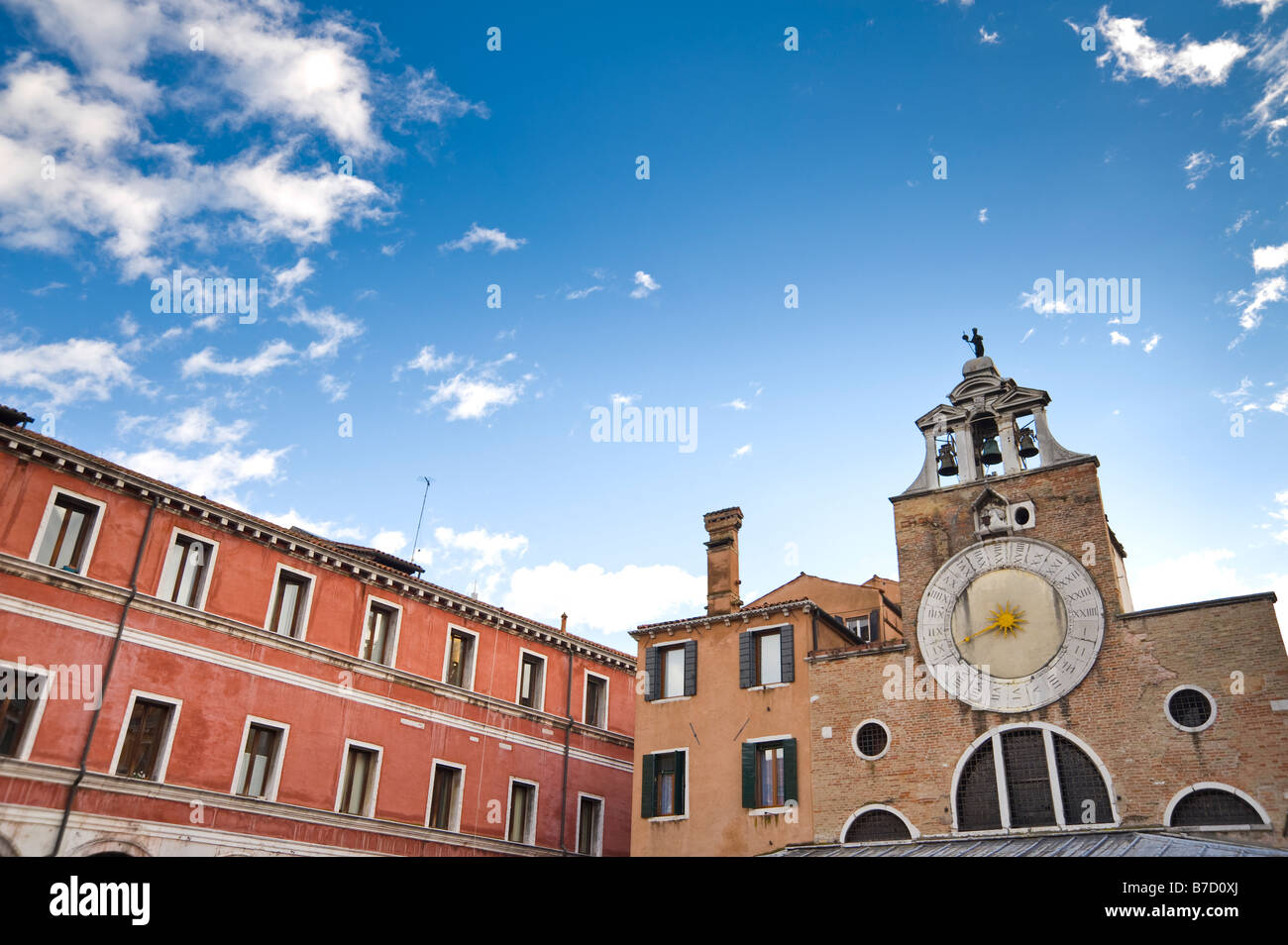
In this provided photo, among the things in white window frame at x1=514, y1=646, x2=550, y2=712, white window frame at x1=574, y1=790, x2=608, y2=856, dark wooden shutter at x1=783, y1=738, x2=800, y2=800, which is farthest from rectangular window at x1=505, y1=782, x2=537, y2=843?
dark wooden shutter at x1=783, y1=738, x2=800, y2=800

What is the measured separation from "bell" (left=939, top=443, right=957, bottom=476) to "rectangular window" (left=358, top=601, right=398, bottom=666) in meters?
14.9

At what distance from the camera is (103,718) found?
20469mm

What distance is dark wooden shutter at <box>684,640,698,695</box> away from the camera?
1013 inches

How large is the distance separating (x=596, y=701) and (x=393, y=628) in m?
7.81

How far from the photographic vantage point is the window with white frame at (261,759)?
22438 mm

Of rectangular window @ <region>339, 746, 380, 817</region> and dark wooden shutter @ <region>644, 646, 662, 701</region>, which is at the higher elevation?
dark wooden shutter @ <region>644, 646, 662, 701</region>

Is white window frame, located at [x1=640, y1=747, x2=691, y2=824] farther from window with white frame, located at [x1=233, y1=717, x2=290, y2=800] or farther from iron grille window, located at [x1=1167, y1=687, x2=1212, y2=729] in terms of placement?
iron grille window, located at [x1=1167, y1=687, x2=1212, y2=729]

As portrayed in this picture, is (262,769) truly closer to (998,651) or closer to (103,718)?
(103,718)

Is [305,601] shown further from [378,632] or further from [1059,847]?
[1059,847]

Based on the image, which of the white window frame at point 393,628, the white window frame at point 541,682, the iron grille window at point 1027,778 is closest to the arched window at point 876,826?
the iron grille window at point 1027,778

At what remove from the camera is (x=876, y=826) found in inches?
846

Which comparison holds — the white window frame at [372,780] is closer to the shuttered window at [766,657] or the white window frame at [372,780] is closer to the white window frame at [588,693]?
the white window frame at [588,693]

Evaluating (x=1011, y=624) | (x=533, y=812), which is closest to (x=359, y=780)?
(x=533, y=812)

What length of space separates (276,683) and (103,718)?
3970mm
